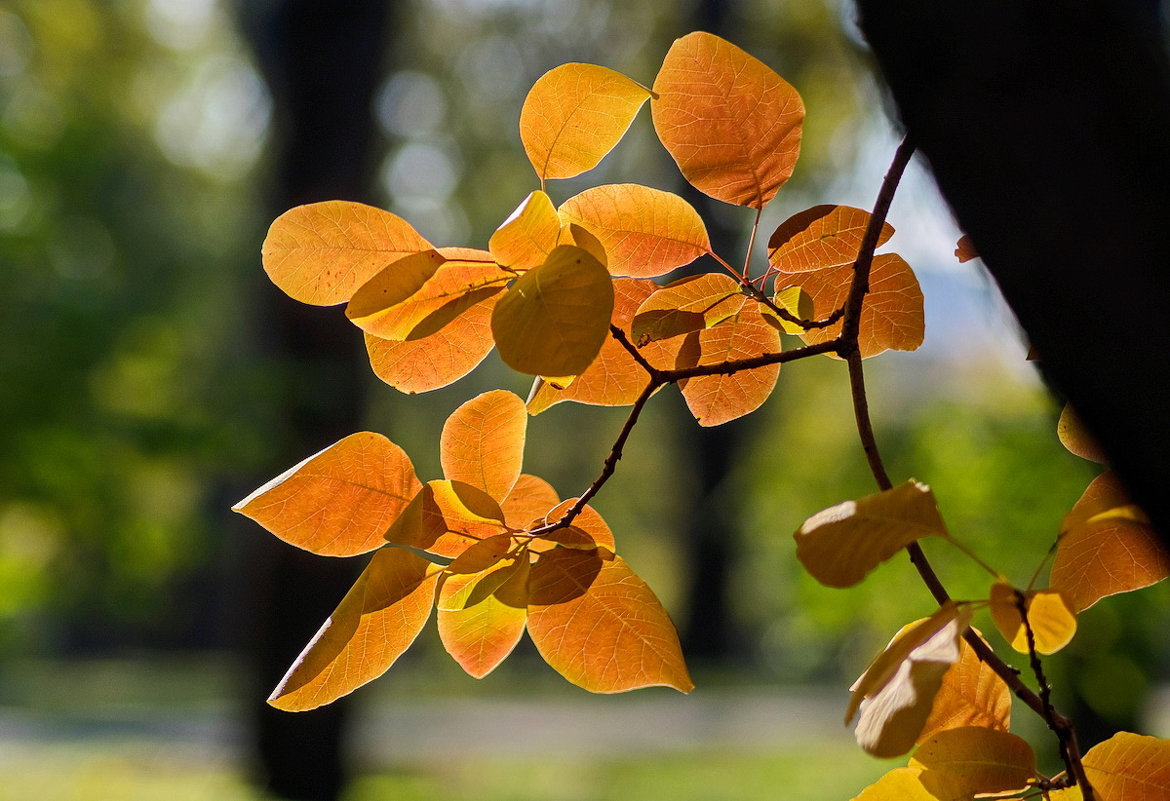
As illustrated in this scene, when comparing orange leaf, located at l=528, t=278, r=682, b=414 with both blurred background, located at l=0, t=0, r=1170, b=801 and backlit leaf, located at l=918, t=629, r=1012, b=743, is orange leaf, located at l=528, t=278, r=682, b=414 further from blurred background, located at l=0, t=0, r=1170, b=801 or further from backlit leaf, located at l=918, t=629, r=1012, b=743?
blurred background, located at l=0, t=0, r=1170, b=801

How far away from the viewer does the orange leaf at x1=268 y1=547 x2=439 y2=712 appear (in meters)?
0.40

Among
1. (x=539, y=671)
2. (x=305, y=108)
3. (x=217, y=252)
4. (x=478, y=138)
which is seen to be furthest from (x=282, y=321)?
(x=539, y=671)

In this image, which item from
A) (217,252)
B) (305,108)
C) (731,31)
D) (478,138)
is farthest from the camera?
(217,252)

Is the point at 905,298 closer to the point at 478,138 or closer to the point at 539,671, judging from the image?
the point at 478,138

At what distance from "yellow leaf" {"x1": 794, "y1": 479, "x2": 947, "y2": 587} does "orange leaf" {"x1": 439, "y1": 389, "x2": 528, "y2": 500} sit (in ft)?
0.55

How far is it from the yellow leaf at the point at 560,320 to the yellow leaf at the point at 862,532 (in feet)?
0.32

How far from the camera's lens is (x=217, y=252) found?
970 centimetres

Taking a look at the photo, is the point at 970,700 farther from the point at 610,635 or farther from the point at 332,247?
the point at 332,247

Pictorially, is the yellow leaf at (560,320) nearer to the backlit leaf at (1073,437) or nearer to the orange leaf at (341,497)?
the orange leaf at (341,497)

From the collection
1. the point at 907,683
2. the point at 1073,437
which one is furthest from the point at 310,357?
the point at 907,683

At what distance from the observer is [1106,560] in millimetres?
431

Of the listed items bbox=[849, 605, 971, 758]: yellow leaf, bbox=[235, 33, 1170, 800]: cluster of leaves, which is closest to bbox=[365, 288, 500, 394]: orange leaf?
bbox=[235, 33, 1170, 800]: cluster of leaves

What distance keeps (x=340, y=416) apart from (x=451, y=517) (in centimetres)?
412

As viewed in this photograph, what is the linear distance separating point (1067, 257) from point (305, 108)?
4822 millimetres
